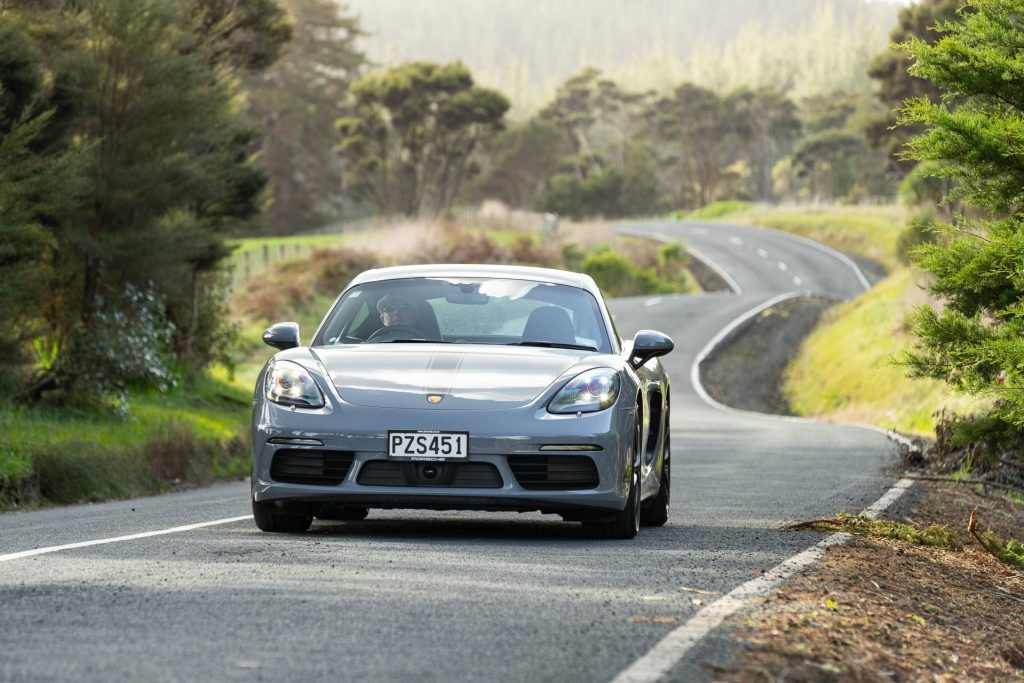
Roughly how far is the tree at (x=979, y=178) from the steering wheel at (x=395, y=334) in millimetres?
3874

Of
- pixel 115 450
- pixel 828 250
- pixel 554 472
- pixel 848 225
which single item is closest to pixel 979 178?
pixel 554 472

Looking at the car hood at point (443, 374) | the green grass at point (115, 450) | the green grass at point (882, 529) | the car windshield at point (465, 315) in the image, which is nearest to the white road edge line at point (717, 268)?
the green grass at point (115, 450)

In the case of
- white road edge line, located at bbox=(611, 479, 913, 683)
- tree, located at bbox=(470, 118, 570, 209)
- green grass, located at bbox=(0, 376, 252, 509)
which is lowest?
green grass, located at bbox=(0, 376, 252, 509)

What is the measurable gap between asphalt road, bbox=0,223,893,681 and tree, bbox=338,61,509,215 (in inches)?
2806

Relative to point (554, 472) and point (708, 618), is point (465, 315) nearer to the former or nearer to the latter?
point (554, 472)

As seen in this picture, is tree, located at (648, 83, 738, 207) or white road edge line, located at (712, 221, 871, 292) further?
tree, located at (648, 83, 738, 207)

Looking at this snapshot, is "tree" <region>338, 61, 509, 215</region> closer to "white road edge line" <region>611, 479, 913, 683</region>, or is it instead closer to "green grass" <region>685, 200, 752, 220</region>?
"green grass" <region>685, 200, 752, 220</region>

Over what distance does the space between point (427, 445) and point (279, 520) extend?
48.5 inches

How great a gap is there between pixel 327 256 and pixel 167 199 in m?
29.3

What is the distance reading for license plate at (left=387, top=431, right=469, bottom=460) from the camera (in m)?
8.89

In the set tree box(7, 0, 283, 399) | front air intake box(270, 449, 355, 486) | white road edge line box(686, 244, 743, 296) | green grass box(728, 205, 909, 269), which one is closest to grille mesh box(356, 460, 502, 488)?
front air intake box(270, 449, 355, 486)

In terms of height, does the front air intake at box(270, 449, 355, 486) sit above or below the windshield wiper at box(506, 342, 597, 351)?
below

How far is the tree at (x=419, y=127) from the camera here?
84000 mm

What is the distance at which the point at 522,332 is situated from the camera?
1009 centimetres
